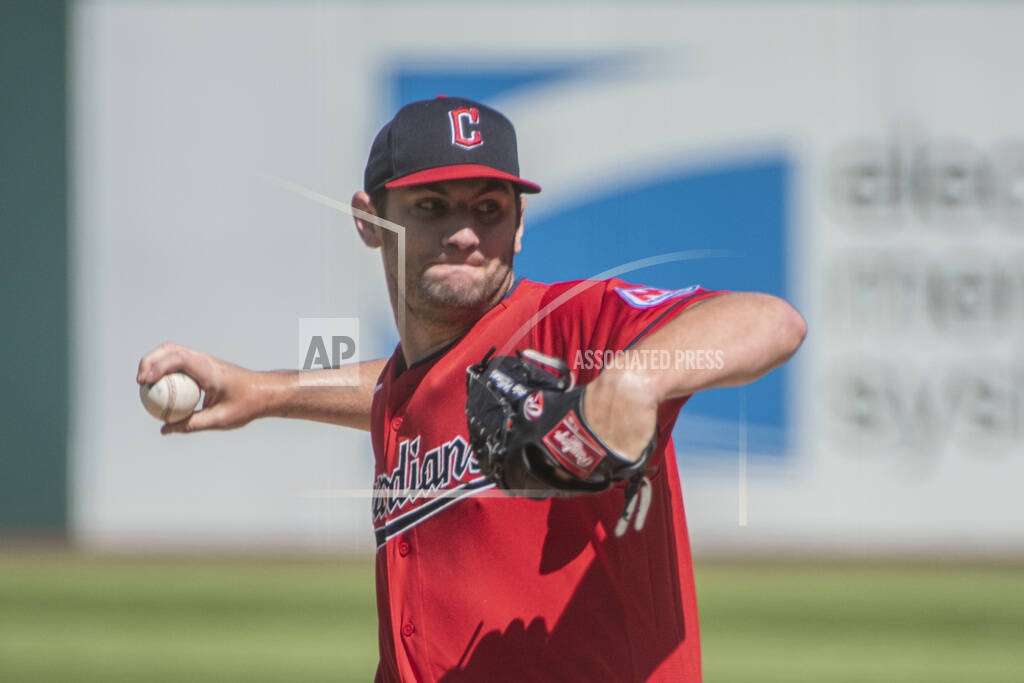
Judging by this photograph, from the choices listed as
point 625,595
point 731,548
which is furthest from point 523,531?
point 731,548

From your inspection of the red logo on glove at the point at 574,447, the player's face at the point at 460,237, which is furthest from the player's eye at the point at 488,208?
the red logo on glove at the point at 574,447

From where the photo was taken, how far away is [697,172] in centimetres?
963

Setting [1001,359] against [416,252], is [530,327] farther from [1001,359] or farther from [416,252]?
[1001,359]

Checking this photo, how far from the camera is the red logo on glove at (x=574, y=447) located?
1.27m

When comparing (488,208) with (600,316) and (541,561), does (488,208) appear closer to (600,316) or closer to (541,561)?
(600,316)

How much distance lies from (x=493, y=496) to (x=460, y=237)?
1.26ft

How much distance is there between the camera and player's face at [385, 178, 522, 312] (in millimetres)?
1728

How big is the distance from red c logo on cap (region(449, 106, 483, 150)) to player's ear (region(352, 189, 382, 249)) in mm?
228

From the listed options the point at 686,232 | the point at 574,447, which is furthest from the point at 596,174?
the point at 574,447

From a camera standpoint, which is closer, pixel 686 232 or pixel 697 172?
pixel 686 232

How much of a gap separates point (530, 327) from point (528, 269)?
320 mm

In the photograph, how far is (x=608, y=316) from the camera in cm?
161

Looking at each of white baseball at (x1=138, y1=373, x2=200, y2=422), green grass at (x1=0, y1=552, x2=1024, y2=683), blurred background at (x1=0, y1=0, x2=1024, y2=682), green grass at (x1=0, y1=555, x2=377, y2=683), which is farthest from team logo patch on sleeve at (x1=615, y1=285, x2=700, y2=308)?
blurred background at (x1=0, y1=0, x2=1024, y2=682)

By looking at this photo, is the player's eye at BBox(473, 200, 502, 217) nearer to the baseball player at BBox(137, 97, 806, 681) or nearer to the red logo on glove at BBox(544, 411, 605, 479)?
the baseball player at BBox(137, 97, 806, 681)
